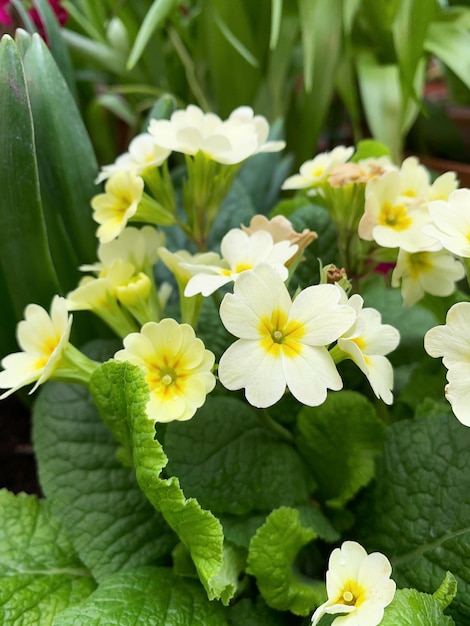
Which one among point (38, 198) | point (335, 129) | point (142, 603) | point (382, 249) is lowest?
point (335, 129)

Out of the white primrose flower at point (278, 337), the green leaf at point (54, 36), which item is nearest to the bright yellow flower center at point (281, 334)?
the white primrose flower at point (278, 337)

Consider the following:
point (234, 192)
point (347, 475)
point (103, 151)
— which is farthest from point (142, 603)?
point (103, 151)

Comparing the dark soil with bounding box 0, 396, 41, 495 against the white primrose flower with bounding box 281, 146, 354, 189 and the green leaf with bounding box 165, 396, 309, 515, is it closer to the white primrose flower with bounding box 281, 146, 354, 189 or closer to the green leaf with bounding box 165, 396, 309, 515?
the green leaf with bounding box 165, 396, 309, 515

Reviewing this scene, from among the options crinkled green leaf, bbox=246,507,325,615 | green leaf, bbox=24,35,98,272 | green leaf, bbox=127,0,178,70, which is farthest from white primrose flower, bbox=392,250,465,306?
green leaf, bbox=127,0,178,70

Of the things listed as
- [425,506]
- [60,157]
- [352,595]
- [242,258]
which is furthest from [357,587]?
[60,157]

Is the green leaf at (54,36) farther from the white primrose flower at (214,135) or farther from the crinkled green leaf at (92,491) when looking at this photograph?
the crinkled green leaf at (92,491)

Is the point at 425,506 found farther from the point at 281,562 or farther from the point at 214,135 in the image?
the point at 214,135

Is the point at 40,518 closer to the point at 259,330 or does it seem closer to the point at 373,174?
the point at 259,330
